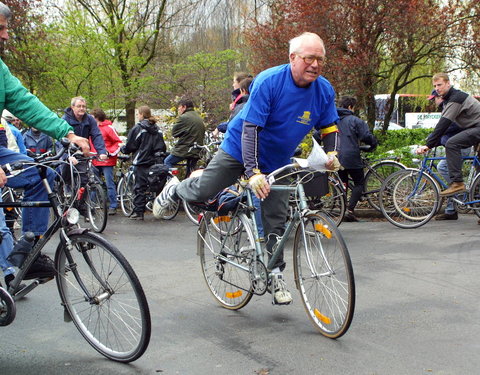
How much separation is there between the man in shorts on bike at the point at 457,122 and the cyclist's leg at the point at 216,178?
4633 mm

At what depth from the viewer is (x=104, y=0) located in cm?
2306

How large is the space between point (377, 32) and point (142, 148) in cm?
561

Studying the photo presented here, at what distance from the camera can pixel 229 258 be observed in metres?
4.89

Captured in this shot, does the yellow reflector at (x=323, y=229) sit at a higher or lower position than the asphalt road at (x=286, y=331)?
higher

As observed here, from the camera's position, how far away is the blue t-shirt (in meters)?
4.24

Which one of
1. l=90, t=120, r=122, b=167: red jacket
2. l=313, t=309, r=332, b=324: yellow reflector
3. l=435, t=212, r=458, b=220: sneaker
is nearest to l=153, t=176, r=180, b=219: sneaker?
l=313, t=309, r=332, b=324: yellow reflector

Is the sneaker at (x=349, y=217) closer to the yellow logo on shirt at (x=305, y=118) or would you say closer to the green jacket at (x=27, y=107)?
the yellow logo on shirt at (x=305, y=118)

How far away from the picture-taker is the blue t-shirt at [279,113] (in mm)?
4242

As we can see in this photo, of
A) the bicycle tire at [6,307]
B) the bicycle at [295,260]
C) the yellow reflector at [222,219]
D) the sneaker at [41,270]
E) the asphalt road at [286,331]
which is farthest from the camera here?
the yellow reflector at [222,219]

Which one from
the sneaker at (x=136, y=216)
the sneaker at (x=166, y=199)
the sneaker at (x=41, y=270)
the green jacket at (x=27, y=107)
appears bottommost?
the sneaker at (x=136, y=216)

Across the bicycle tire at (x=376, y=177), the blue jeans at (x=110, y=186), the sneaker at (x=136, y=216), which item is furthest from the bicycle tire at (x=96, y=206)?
the bicycle tire at (x=376, y=177)

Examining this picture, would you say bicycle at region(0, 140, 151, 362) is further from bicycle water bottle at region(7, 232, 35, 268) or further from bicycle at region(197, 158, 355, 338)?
bicycle at region(197, 158, 355, 338)

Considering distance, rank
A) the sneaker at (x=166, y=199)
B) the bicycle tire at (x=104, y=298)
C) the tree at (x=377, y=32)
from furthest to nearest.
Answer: the tree at (x=377, y=32) < the sneaker at (x=166, y=199) < the bicycle tire at (x=104, y=298)

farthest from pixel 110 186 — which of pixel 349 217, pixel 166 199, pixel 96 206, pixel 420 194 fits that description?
pixel 166 199
